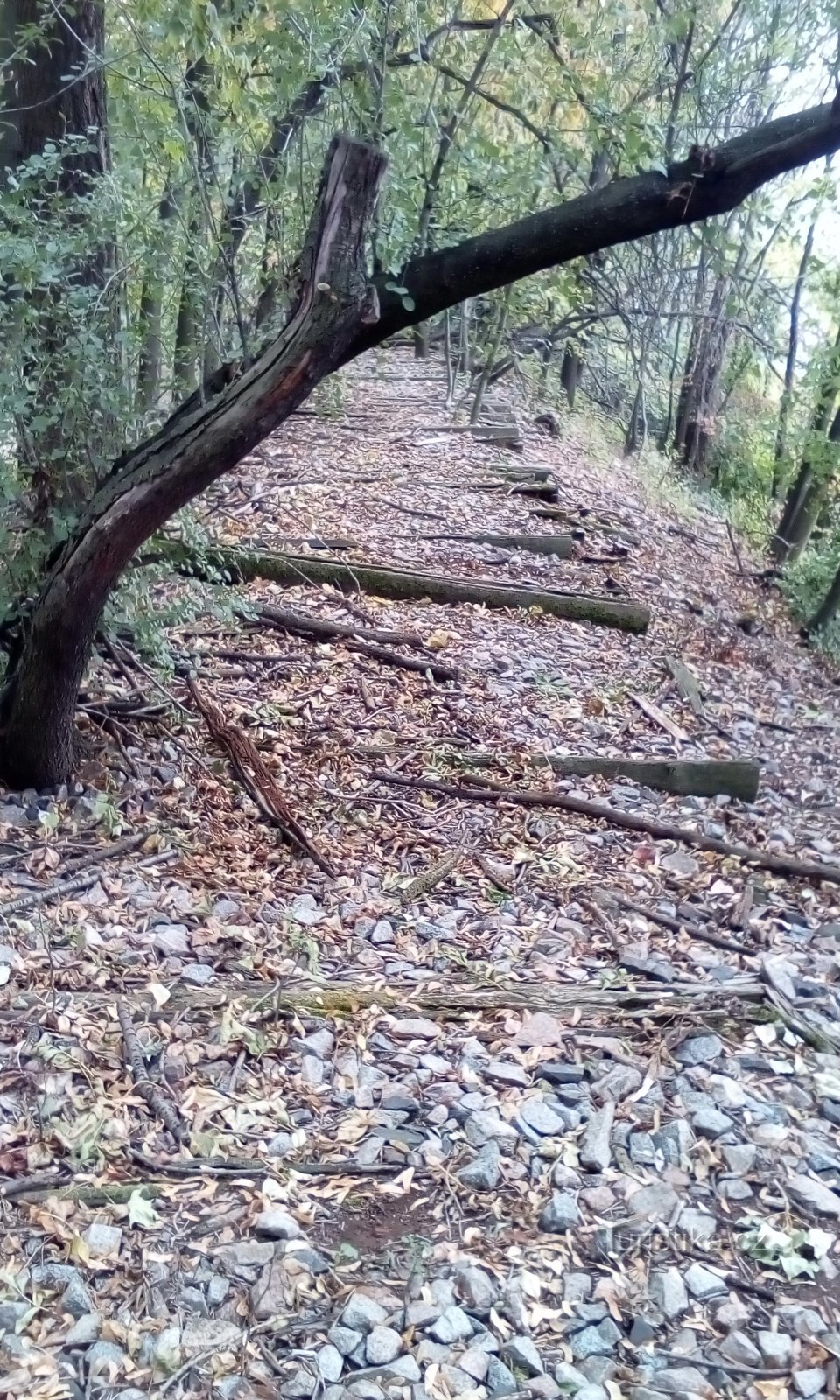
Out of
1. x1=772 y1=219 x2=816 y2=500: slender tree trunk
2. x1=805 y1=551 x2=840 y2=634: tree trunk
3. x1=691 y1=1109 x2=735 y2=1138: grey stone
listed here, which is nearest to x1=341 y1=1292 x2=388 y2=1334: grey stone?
x1=691 y1=1109 x2=735 y2=1138: grey stone

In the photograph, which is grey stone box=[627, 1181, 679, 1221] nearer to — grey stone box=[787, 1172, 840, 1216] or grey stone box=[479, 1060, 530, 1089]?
grey stone box=[787, 1172, 840, 1216]

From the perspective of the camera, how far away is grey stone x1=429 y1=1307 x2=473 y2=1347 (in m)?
2.52

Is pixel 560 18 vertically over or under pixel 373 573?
over

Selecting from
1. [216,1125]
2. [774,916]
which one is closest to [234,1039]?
[216,1125]

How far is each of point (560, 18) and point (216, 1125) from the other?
5.62 metres

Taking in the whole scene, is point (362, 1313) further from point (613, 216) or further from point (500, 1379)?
point (613, 216)

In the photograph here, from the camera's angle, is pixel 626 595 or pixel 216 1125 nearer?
pixel 216 1125

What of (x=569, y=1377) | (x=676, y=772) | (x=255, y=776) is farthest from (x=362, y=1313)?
(x=676, y=772)

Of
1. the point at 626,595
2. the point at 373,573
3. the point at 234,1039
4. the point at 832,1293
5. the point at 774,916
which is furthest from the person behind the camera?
the point at 626,595

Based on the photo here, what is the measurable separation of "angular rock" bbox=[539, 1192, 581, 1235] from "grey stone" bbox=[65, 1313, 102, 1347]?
124 centimetres

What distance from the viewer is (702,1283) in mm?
2744

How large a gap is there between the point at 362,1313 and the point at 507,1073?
1046 mm

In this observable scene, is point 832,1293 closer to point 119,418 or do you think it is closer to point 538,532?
point 119,418

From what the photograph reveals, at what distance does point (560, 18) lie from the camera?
17.4ft
